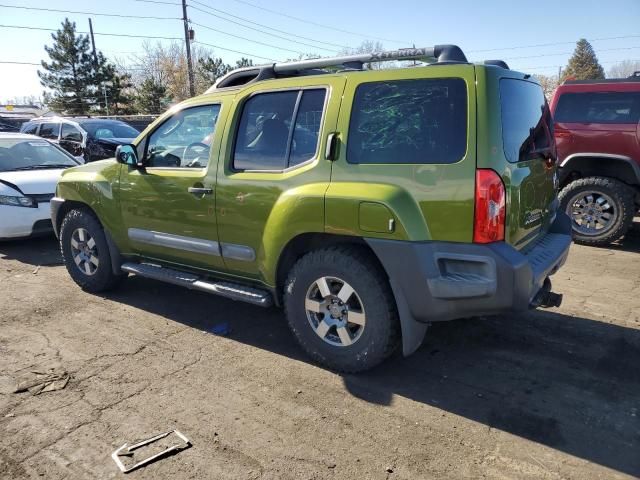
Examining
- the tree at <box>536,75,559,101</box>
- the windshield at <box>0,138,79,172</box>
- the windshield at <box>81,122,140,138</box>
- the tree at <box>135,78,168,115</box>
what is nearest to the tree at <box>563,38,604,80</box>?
the tree at <box>536,75,559,101</box>

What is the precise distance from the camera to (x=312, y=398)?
3.14 metres

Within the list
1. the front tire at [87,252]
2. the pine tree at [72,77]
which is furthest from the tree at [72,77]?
the front tire at [87,252]

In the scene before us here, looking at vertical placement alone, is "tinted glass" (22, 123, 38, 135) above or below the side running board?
above

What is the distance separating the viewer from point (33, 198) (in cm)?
676

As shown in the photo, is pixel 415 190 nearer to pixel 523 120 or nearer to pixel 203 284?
pixel 523 120

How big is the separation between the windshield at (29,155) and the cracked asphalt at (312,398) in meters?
3.74

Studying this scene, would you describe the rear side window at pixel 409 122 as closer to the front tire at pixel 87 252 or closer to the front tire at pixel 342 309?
the front tire at pixel 342 309

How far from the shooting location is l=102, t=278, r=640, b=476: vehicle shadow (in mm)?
2742

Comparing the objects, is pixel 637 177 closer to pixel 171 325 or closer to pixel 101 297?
pixel 171 325

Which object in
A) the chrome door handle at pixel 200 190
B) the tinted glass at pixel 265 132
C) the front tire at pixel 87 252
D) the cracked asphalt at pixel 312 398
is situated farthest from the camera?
the front tire at pixel 87 252

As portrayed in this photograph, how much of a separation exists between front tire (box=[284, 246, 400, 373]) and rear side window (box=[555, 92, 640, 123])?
17.1 feet

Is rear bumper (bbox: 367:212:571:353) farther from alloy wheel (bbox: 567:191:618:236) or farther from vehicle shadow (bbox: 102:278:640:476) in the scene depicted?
alloy wheel (bbox: 567:191:618:236)

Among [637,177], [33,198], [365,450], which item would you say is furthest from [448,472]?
[33,198]

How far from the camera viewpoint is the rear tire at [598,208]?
6531 millimetres
